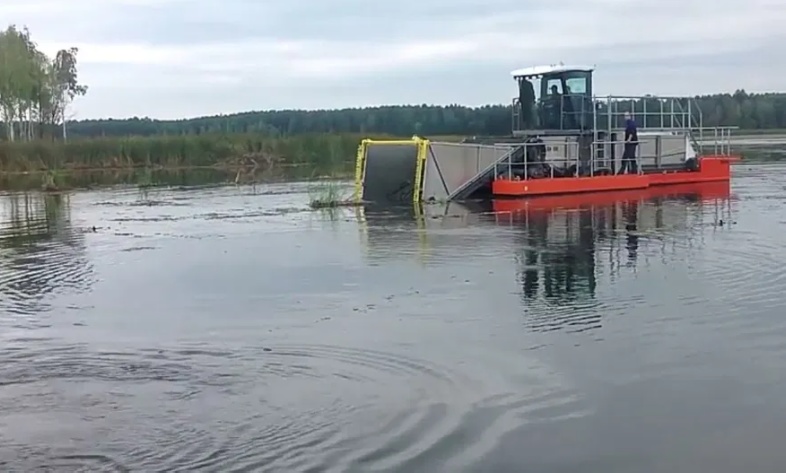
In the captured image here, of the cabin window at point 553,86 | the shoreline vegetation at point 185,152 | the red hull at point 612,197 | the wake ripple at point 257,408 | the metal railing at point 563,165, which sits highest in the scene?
the cabin window at point 553,86

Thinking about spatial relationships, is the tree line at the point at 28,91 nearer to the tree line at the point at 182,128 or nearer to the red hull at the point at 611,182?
the tree line at the point at 182,128

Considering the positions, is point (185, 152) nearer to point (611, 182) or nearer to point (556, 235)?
point (611, 182)

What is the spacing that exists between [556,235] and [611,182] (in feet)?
34.8

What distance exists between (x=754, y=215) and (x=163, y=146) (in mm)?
34479

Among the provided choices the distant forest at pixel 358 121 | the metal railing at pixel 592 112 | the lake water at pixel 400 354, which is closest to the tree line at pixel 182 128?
the distant forest at pixel 358 121

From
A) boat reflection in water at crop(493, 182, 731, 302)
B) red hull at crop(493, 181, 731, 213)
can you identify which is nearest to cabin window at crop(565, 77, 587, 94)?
red hull at crop(493, 181, 731, 213)

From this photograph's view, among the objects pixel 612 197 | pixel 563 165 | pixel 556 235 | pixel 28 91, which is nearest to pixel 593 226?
pixel 556 235

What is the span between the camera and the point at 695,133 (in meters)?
32.8

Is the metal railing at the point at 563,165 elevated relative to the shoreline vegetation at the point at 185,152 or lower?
lower

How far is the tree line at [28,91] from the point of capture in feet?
199

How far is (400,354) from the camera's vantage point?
846 cm

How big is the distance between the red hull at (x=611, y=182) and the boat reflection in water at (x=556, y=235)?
48 centimetres

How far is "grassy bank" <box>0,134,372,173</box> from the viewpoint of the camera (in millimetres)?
46562

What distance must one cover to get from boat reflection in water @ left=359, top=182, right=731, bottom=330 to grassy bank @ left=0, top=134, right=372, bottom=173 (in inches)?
932
